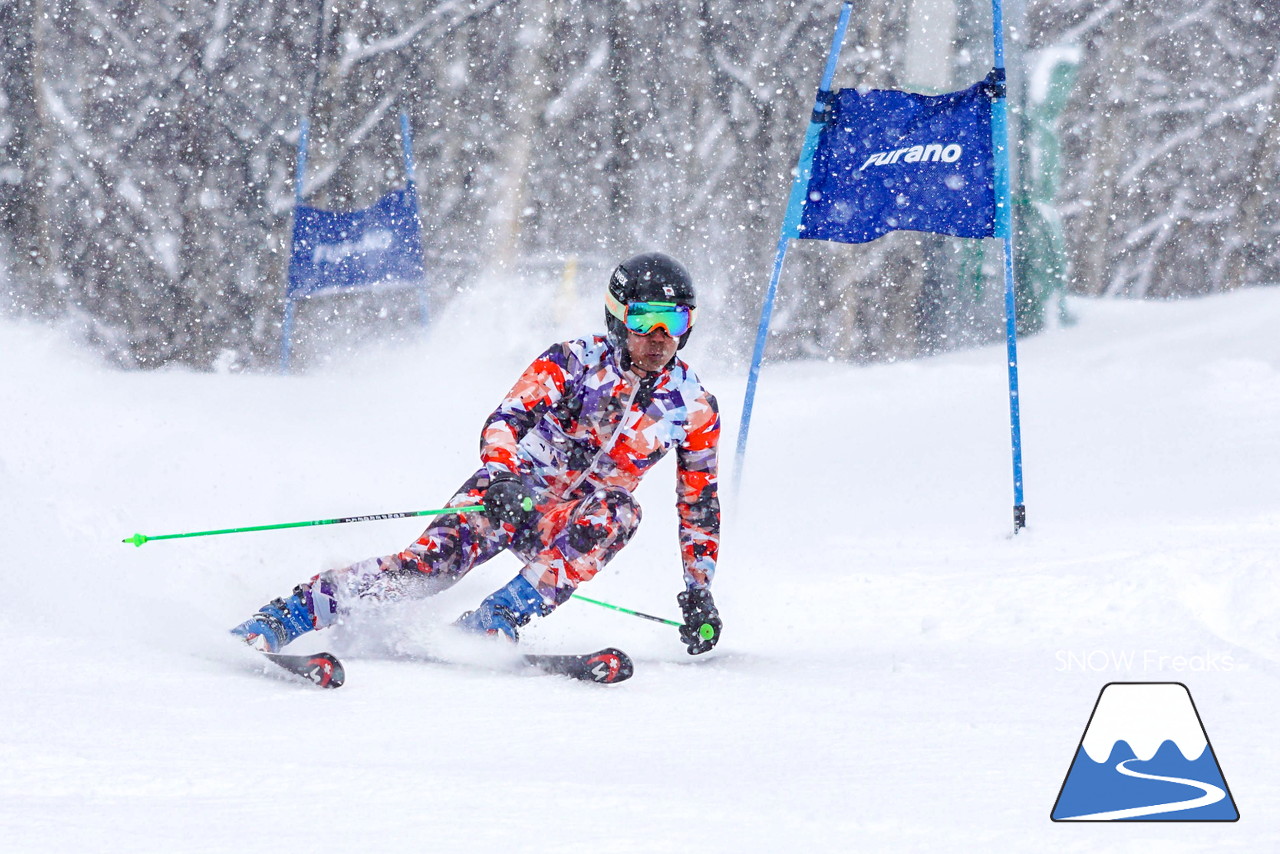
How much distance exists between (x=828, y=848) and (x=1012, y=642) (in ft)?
7.29

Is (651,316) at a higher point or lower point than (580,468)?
higher

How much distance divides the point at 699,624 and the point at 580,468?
69 centimetres

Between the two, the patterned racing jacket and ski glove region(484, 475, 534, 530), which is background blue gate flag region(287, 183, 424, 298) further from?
ski glove region(484, 475, 534, 530)

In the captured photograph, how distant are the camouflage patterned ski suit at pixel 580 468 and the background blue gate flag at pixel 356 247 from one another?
6701 mm

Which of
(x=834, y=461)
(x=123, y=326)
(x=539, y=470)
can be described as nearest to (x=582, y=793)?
(x=539, y=470)

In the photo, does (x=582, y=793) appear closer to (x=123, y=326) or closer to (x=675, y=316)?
(x=675, y=316)

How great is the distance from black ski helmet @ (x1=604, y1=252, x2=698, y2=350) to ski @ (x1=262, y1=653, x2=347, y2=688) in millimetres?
1395

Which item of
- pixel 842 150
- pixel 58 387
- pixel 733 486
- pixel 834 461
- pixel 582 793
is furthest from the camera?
pixel 58 387

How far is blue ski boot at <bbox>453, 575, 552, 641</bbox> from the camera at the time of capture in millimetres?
3574

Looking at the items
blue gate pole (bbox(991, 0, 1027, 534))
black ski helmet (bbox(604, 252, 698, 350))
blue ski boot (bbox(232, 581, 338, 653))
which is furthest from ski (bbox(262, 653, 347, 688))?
blue gate pole (bbox(991, 0, 1027, 534))

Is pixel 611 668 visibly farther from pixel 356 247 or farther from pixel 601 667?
pixel 356 247

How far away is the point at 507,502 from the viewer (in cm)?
339

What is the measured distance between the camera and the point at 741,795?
7.06ft

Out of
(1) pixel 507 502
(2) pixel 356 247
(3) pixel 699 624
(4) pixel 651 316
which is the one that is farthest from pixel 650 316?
(2) pixel 356 247
